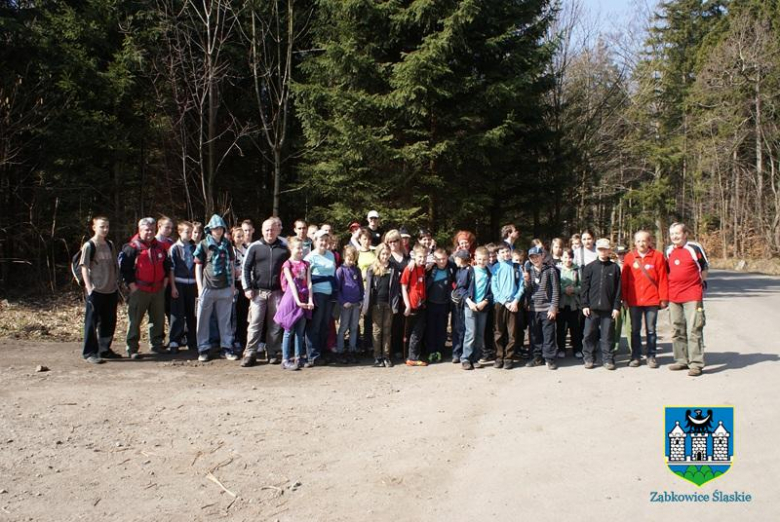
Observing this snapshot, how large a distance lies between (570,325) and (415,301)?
257 centimetres

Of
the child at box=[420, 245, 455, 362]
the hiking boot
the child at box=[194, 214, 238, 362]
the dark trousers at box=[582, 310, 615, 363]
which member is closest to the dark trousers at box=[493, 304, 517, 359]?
the child at box=[420, 245, 455, 362]

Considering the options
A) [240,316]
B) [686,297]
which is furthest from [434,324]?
[686,297]

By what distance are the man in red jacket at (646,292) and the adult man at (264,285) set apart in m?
5.00

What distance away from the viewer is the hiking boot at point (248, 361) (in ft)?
25.8

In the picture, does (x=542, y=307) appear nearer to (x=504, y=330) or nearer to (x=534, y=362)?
(x=504, y=330)

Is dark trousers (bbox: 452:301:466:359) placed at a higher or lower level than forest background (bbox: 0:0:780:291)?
lower

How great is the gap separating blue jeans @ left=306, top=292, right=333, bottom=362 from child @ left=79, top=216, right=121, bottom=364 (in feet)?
9.49

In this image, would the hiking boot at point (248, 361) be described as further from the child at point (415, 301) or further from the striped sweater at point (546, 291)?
the striped sweater at point (546, 291)

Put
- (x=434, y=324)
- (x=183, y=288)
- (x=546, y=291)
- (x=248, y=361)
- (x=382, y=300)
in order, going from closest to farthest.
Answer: (x=248, y=361), (x=546, y=291), (x=382, y=300), (x=434, y=324), (x=183, y=288)

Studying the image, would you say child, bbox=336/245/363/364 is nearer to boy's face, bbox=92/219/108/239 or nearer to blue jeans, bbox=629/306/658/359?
boy's face, bbox=92/219/108/239

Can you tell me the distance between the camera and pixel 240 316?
9.08 meters

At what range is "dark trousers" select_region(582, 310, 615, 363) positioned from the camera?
305 inches

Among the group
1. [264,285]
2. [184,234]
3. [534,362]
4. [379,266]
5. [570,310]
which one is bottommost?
[534,362]

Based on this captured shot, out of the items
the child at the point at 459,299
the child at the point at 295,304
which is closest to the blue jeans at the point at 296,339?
the child at the point at 295,304
